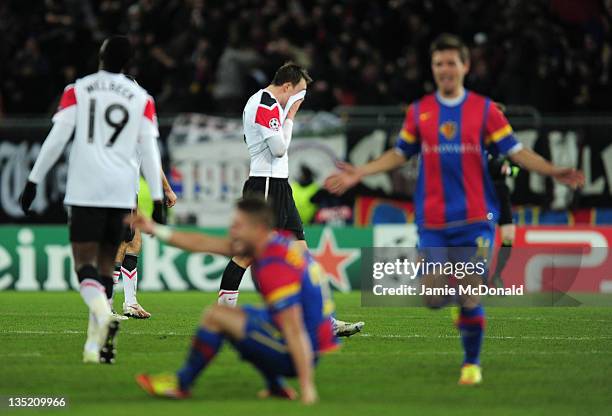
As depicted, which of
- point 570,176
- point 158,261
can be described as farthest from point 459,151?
point 158,261

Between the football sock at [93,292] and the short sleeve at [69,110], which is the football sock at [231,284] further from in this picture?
the short sleeve at [69,110]

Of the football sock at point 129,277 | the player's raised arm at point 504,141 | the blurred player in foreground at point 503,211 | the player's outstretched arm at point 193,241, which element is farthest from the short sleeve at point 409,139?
the blurred player in foreground at point 503,211

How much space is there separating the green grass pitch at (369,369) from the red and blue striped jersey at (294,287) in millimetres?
452

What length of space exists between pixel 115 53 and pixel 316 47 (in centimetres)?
1381

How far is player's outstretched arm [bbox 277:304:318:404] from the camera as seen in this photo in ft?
23.7

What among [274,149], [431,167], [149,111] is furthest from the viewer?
[274,149]

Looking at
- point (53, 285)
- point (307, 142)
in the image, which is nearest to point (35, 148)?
point (53, 285)

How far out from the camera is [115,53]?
9336 millimetres

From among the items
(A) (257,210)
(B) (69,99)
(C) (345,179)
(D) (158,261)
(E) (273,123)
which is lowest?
(D) (158,261)

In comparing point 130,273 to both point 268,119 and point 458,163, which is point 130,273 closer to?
point 268,119

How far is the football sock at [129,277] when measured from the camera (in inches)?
535

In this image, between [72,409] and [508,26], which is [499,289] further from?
[72,409]

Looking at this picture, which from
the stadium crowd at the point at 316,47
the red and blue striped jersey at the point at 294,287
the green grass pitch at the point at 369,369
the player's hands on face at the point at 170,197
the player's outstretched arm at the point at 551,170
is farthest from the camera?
the stadium crowd at the point at 316,47

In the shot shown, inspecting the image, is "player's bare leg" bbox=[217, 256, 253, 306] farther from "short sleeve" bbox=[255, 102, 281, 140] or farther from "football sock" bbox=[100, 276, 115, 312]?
"football sock" bbox=[100, 276, 115, 312]
